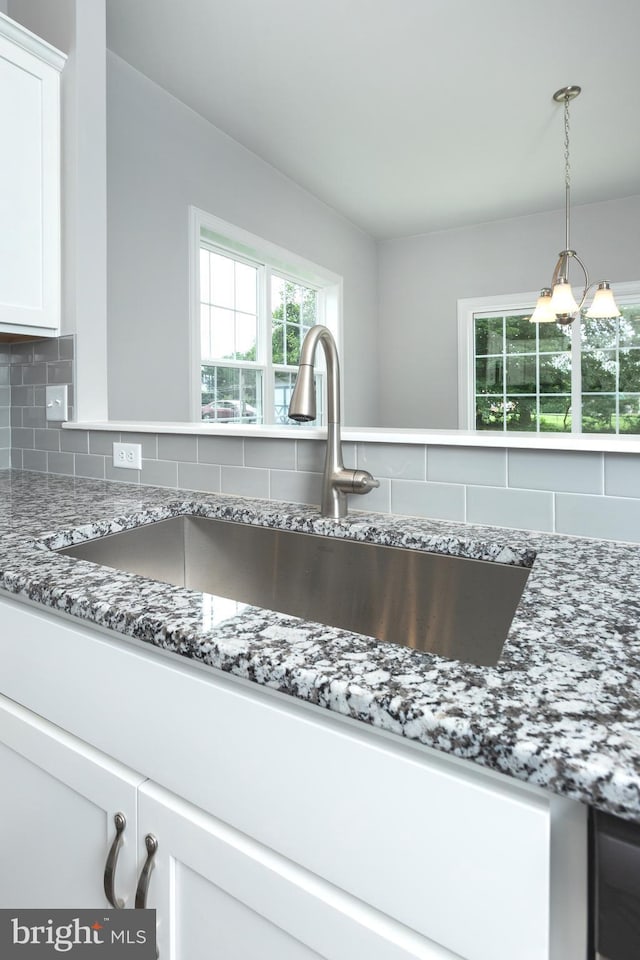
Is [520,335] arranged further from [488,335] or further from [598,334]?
[598,334]

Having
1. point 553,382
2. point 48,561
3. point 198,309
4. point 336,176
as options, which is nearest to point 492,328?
point 553,382

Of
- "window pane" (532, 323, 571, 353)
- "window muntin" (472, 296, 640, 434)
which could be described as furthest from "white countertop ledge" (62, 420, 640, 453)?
"window pane" (532, 323, 571, 353)

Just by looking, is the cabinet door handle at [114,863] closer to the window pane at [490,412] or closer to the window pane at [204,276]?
the window pane at [204,276]

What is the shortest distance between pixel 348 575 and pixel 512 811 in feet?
2.17

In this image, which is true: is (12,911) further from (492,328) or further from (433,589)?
(492,328)

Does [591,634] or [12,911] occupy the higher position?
[591,634]

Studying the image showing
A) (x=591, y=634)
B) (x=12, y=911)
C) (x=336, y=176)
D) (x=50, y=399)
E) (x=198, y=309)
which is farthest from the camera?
(x=336, y=176)

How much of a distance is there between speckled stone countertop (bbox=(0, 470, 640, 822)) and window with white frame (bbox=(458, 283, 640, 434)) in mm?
4380

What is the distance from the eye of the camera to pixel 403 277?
18.2ft

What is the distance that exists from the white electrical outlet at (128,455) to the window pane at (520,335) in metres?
4.33

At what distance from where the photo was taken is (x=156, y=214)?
299cm

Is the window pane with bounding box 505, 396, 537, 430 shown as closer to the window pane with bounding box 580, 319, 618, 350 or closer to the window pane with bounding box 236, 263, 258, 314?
the window pane with bounding box 580, 319, 618, 350

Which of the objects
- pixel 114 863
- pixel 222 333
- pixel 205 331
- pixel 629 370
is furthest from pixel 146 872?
pixel 629 370

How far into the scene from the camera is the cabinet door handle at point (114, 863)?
2.22 ft
